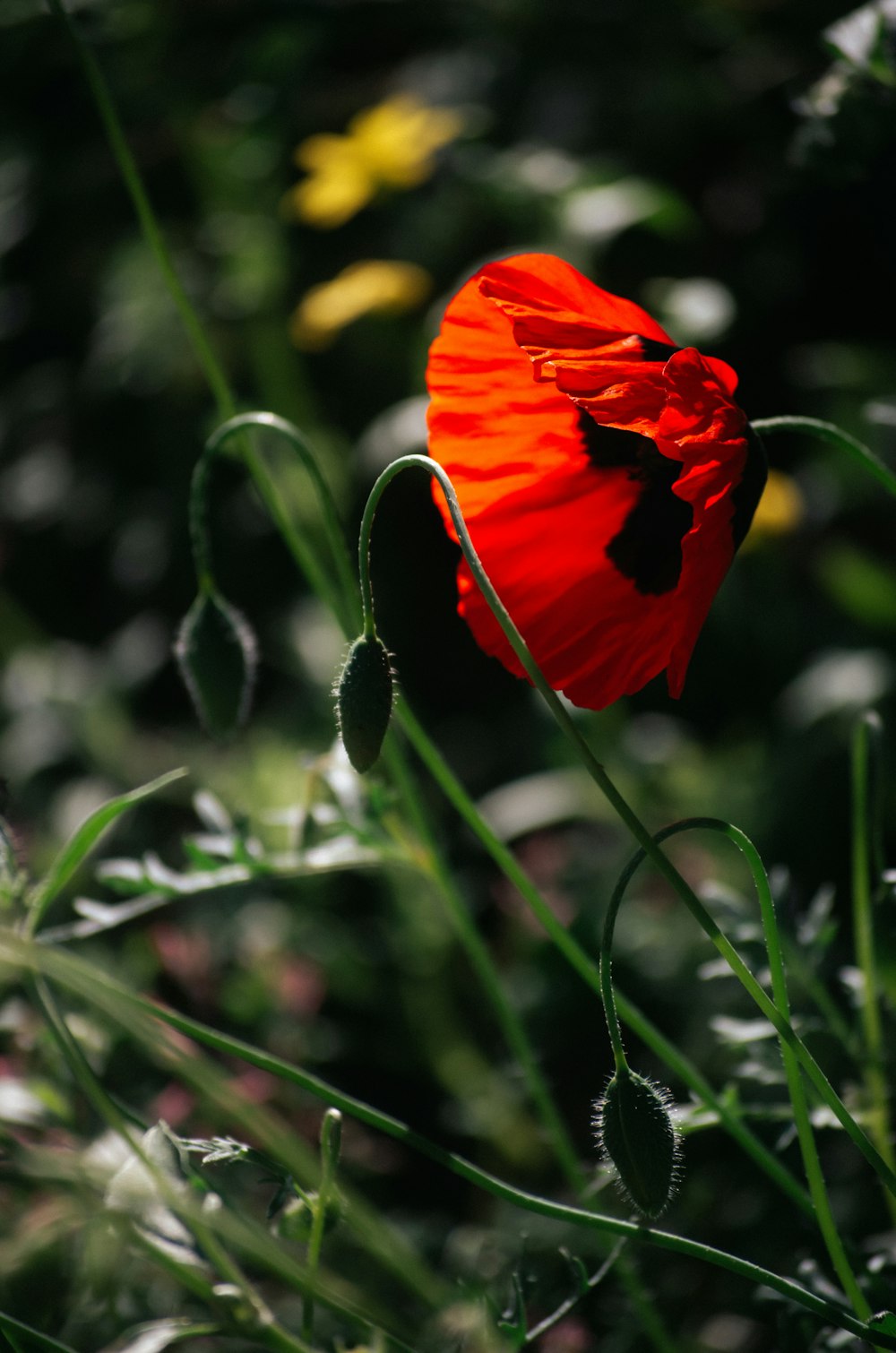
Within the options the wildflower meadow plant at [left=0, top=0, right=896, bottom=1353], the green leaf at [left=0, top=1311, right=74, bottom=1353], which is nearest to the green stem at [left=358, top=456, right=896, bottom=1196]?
the wildflower meadow plant at [left=0, top=0, right=896, bottom=1353]

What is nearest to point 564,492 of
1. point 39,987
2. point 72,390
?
point 39,987

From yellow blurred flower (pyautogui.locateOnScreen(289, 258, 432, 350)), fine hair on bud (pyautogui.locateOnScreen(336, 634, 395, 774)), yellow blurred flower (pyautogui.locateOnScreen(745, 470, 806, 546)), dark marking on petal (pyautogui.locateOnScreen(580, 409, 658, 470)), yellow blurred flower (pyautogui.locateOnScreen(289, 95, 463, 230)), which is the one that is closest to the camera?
fine hair on bud (pyautogui.locateOnScreen(336, 634, 395, 774))

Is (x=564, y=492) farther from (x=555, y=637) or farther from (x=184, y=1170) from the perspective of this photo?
(x=184, y=1170)

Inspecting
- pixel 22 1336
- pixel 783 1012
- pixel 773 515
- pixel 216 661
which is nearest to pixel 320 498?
pixel 216 661

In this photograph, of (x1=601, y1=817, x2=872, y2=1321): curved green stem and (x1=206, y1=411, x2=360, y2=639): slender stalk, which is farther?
(x1=206, y1=411, x2=360, y2=639): slender stalk

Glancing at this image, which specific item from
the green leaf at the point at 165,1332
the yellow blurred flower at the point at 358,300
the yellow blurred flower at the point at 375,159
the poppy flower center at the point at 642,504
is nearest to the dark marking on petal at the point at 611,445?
the poppy flower center at the point at 642,504

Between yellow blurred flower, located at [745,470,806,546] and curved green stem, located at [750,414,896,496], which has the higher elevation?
curved green stem, located at [750,414,896,496]

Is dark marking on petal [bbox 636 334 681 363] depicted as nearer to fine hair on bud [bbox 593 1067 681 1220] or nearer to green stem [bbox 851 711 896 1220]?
green stem [bbox 851 711 896 1220]

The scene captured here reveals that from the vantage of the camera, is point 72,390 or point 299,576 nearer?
point 299,576

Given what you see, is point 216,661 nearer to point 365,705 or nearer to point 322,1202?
point 365,705
